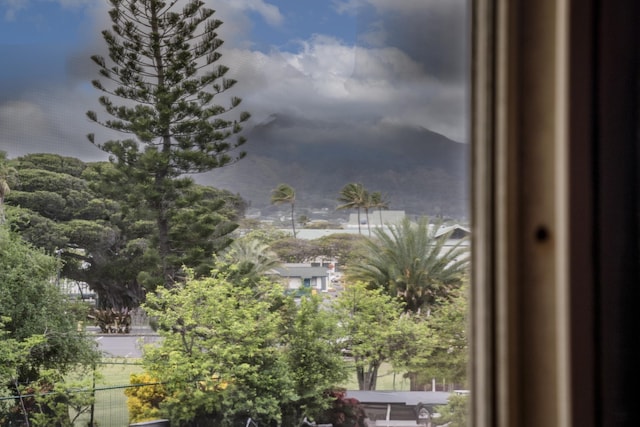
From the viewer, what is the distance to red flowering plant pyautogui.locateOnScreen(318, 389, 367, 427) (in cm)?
140

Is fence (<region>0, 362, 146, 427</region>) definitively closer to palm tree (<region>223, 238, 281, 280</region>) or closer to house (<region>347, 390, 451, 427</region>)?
palm tree (<region>223, 238, 281, 280</region>)

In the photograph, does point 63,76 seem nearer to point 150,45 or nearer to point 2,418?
point 150,45

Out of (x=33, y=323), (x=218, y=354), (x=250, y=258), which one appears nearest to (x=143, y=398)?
(x=218, y=354)

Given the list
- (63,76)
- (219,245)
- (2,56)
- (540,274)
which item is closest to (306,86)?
(219,245)

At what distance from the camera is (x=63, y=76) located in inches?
52.0

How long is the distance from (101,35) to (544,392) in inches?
48.5

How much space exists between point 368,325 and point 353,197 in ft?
1.02

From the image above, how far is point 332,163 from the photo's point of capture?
134 cm

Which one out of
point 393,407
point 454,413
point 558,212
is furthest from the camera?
point 393,407

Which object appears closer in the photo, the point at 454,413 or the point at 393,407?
the point at 454,413

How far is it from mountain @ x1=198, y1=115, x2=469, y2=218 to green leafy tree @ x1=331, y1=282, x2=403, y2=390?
22 centimetres

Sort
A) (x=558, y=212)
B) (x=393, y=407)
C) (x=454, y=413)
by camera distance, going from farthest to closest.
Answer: (x=393, y=407)
(x=454, y=413)
(x=558, y=212)

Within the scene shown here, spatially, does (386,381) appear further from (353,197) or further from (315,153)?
(315,153)

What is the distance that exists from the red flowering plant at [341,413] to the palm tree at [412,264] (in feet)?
0.85
